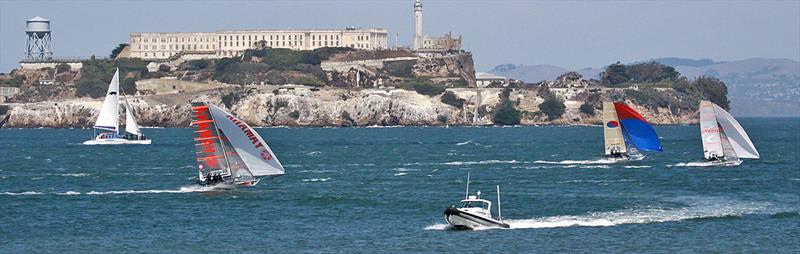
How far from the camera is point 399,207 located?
59.8 meters

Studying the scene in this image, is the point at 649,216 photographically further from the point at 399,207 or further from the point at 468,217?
the point at 399,207

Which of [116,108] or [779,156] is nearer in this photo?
[779,156]

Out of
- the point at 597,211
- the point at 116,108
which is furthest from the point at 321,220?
the point at 116,108

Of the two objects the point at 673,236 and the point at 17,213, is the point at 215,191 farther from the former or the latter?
the point at 673,236

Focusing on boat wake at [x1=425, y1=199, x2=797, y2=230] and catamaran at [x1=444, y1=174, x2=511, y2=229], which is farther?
boat wake at [x1=425, y1=199, x2=797, y2=230]

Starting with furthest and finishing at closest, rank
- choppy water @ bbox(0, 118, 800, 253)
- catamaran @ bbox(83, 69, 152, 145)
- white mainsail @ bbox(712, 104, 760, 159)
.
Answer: catamaran @ bbox(83, 69, 152, 145)
white mainsail @ bbox(712, 104, 760, 159)
choppy water @ bbox(0, 118, 800, 253)

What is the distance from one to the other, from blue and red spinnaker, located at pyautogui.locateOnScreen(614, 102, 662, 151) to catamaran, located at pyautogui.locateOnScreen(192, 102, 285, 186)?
32036 mm

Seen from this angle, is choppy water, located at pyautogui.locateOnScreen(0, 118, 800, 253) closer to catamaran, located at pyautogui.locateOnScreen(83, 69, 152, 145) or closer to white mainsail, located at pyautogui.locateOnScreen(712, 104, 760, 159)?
white mainsail, located at pyautogui.locateOnScreen(712, 104, 760, 159)

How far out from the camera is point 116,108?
137375mm

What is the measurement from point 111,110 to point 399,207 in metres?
82.5

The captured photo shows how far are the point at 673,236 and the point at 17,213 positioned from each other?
2594 centimetres

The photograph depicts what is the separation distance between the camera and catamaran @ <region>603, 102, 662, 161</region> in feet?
298

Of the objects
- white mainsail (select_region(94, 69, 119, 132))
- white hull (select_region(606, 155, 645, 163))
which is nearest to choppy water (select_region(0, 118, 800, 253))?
white hull (select_region(606, 155, 645, 163))

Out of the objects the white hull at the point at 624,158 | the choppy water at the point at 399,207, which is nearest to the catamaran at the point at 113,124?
the choppy water at the point at 399,207
